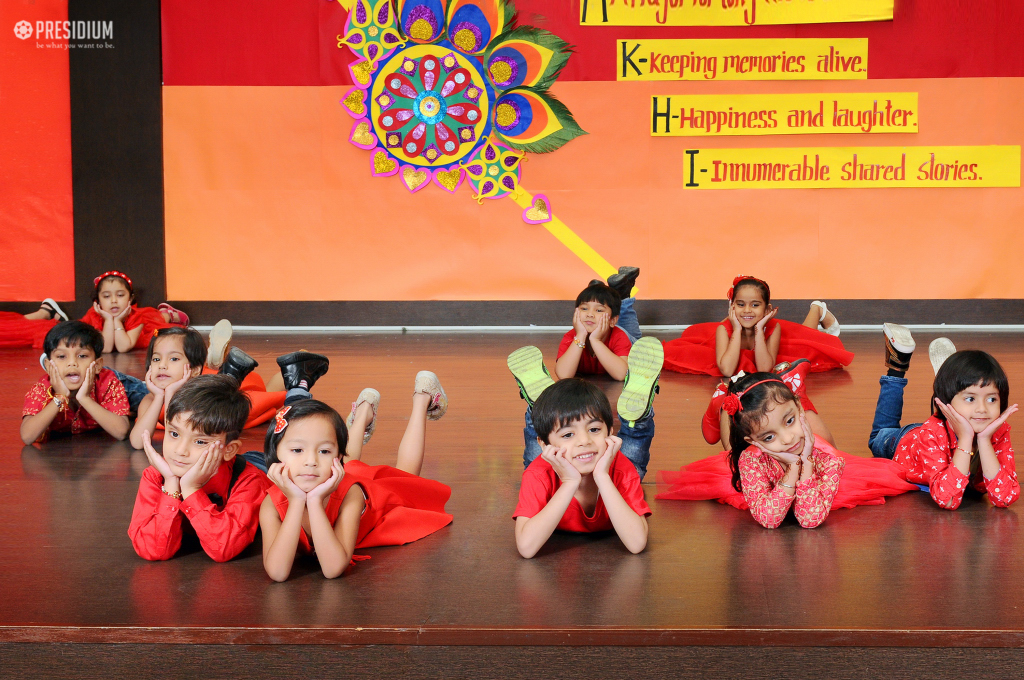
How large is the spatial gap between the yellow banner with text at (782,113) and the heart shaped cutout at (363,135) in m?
1.89

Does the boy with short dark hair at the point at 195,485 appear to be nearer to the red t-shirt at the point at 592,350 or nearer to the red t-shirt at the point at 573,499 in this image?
the red t-shirt at the point at 573,499

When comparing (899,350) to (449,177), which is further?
(449,177)

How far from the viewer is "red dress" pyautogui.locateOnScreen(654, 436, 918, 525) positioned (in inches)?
85.0

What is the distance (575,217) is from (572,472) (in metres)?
4.21

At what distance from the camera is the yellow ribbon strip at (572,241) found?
19.5ft

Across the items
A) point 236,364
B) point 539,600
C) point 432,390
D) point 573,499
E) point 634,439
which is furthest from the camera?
point 236,364

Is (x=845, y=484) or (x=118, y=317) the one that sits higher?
(x=118, y=317)

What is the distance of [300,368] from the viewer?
3178 mm

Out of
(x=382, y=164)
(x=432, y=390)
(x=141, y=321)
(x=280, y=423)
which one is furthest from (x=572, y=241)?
(x=280, y=423)

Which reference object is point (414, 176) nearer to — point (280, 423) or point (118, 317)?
point (118, 317)

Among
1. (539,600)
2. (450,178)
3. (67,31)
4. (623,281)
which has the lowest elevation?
(539,600)

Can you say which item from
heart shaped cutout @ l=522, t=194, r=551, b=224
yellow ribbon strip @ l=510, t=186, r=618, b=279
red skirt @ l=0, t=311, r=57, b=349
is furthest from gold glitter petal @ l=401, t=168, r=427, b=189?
red skirt @ l=0, t=311, r=57, b=349

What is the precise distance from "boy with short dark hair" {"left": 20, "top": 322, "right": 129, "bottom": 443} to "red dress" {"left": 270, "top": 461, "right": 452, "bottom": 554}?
1.22 m

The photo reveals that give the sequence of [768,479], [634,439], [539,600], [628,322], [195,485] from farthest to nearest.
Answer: [628,322] → [634,439] → [768,479] → [195,485] → [539,600]
